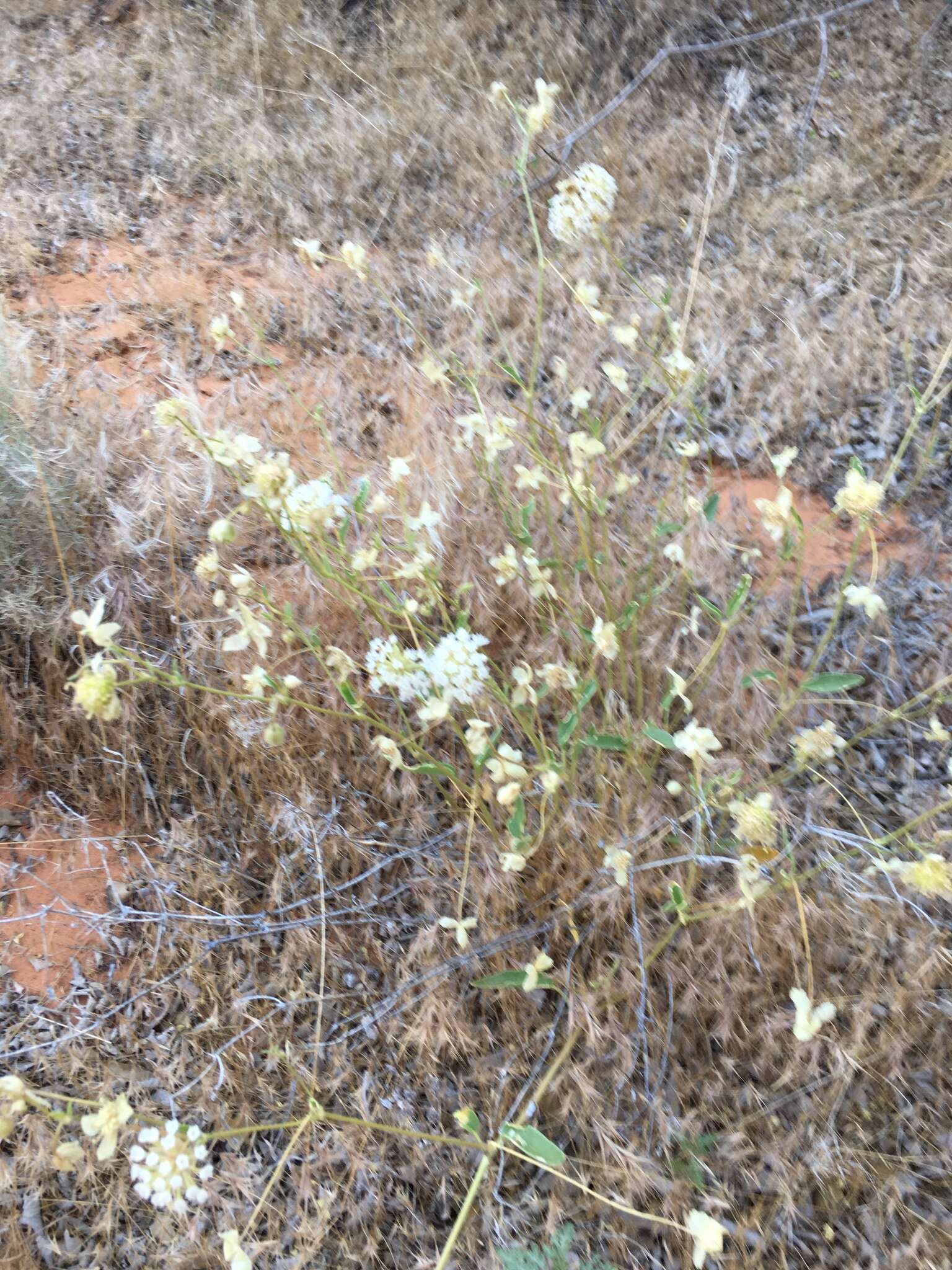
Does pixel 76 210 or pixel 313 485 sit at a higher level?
pixel 313 485

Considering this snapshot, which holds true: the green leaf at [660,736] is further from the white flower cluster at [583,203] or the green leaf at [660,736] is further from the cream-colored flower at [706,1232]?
the white flower cluster at [583,203]

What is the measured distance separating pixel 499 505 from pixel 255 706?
0.63 meters

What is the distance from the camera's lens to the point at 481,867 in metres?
1.77

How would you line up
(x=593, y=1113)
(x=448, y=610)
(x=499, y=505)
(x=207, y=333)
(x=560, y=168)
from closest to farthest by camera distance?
1. (x=593, y=1113)
2. (x=499, y=505)
3. (x=448, y=610)
4. (x=207, y=333)
5. (x=560, y=168)

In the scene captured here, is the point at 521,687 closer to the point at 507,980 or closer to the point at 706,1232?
the point at 507,980

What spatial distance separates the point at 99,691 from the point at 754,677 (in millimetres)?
1190

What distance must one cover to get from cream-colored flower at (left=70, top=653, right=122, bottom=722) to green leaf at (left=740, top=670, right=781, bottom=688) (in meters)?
1.06

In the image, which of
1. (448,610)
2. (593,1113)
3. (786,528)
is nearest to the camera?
(786,528)

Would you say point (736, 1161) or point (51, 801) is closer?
point (736, 1161)

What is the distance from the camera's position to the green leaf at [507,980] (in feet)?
4.94

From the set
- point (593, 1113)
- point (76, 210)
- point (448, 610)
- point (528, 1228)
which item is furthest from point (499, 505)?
point (76, 210)

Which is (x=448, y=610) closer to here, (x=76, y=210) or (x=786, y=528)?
(x=786, y=528)

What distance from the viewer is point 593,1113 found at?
1522mm

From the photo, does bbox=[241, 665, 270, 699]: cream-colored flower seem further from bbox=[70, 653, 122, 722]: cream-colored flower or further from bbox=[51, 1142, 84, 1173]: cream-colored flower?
bbox=[51, 1142, 84, 1173]: cream-colored flower
